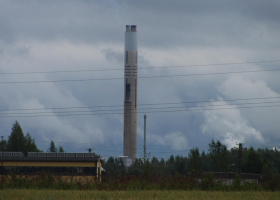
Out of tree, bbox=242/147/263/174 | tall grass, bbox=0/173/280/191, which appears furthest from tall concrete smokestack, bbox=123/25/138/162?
tall grass, bbox=0/173/280/191

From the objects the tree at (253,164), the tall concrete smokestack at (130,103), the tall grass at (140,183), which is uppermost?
the tall concrete smokestack at (130,103)

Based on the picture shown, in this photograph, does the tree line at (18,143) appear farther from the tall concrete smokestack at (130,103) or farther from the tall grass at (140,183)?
the tall grass at (140,183)

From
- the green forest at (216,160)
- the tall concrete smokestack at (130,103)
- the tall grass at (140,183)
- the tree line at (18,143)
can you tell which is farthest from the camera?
the tall concrete smokestack at (130,103)

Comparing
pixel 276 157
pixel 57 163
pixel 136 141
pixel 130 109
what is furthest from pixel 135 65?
pixel 57 163

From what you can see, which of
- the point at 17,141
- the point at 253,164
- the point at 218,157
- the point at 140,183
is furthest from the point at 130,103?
the point at 140,183

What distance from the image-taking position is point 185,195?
65.2 ft

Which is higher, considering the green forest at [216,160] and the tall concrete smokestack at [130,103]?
the tall concrete smokestack at [130,103]

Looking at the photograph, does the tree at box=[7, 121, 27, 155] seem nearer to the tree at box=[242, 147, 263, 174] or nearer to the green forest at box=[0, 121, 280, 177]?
the green forest at box=[0, 121, 280, 177]

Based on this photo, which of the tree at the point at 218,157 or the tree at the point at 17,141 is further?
the tree at the point at 17,141

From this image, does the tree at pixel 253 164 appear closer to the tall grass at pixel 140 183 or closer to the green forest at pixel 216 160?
the green forest at pixel 216 160

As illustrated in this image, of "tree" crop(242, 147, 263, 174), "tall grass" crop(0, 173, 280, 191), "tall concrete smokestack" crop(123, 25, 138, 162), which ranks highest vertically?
"tall concrete smokestack" crop(123, 25, 138, 162)

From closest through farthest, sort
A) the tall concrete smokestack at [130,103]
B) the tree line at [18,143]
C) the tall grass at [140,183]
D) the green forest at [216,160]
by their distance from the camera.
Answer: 1. the tall grass at [140,183]
2. the green forest at [216,160]
3. the tree line at [18,143]
4. the tall concrete smokestack at [130,103]

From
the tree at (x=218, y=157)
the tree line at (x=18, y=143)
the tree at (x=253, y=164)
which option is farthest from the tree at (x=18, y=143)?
the tree at (x=253, y=164)

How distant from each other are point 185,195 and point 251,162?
192ft
